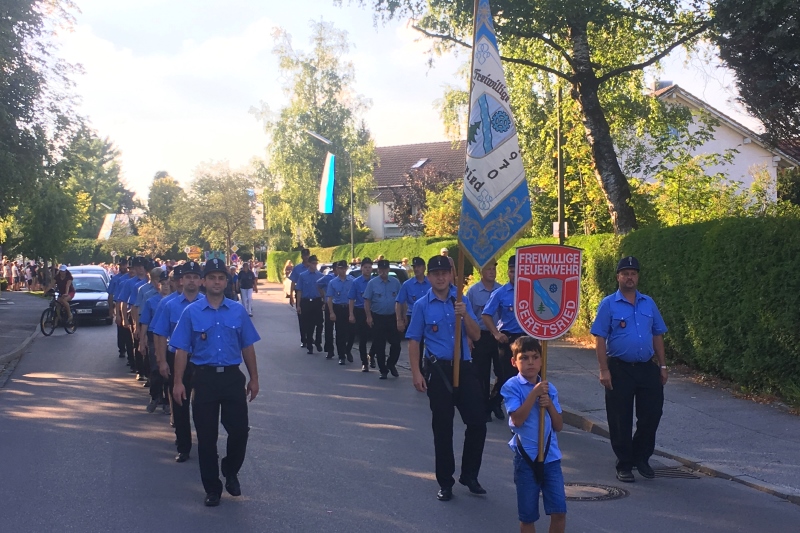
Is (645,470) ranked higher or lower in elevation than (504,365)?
lower

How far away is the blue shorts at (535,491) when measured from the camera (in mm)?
5660

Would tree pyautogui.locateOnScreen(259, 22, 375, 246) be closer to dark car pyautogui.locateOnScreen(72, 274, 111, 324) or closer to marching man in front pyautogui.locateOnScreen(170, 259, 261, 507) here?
dark car pyautogui.locateOnScreen(72, 274, 111, 324)

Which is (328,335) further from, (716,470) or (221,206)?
(221,206)

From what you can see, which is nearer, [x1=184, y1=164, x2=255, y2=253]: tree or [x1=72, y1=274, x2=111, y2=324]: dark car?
[x1=72, y1=274, x2=111, y2=324]: dark car

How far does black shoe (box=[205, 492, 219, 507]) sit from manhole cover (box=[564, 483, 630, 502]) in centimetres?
281

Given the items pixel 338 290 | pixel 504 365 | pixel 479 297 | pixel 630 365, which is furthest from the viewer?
pixel 338 290

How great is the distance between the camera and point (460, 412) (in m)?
7.60

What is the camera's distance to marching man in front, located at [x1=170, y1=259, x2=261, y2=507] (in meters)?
7.41

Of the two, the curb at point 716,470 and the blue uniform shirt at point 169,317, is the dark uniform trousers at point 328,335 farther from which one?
the blue uniform shirt at point 169,317

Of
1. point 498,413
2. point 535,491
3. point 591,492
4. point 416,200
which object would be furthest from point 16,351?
point 416,200

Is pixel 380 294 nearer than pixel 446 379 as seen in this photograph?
No

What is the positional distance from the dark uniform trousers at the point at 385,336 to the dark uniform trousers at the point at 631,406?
7379 millimetres

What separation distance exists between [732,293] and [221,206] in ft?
195

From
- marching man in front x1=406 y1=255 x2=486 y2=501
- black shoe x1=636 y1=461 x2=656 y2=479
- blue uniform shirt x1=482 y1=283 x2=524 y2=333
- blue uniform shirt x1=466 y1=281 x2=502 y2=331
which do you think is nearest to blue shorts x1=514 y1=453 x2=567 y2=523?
marching man in front x1=406 y1=255 x2=486 y2=501
